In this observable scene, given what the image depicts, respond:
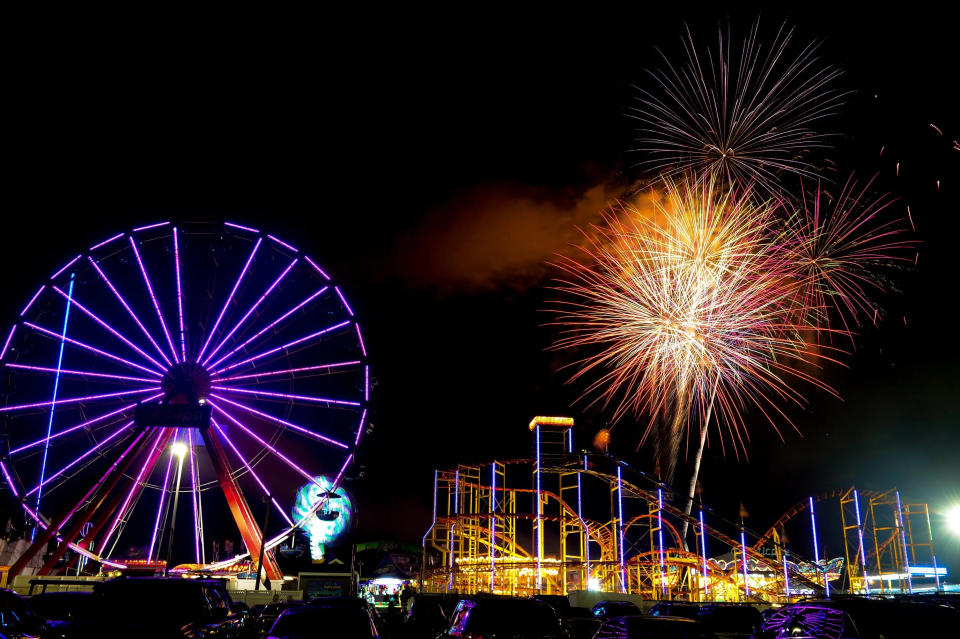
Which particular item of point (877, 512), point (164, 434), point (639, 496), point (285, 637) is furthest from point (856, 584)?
point (285, 637)

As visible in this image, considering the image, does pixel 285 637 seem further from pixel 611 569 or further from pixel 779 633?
pixel 611 569

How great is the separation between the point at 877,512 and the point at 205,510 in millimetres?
62876

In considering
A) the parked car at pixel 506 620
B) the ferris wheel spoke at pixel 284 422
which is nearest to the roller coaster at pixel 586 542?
the ferris wheel spoke at pixel 284 422

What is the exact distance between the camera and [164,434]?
30844 mm

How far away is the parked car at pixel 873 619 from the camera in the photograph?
23.9ft

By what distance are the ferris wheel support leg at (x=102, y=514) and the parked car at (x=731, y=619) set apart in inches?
943

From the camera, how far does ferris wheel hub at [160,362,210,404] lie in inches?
1151

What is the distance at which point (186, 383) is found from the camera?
96.2 feet

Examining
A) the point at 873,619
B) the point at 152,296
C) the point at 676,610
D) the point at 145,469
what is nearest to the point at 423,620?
the point at 676,610

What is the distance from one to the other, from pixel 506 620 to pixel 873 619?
13.9ft

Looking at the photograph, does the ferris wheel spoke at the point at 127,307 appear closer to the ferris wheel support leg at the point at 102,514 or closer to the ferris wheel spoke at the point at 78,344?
the ferris wheel spoke at the point at 78,344

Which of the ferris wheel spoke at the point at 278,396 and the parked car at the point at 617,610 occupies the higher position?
the ferris wheel spoke at the point at 278,396

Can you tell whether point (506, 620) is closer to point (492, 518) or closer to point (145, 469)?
point (492, 518)

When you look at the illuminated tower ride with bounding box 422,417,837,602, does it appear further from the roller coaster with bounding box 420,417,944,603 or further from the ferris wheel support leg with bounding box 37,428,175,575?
the ferris wheel support leg with bounding box 37,428,175,575
